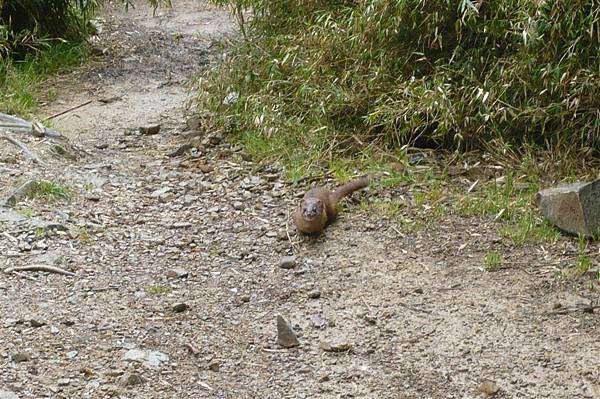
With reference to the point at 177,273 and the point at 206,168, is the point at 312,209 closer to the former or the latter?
the point at 177,273

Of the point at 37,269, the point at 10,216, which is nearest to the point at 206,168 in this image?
the point at 10,216

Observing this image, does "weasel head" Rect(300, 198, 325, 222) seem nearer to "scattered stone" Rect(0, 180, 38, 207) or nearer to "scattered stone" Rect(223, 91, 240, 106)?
"scattered stone" Rect(0, 180, 38, 207)

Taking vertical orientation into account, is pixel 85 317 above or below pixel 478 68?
below

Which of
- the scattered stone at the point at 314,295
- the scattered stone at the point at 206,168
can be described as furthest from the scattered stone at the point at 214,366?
the scattered stone at the point at 206,168

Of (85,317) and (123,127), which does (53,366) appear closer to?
(85,317)

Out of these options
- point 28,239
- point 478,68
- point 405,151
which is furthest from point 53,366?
point 478,68

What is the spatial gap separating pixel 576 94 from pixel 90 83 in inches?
151

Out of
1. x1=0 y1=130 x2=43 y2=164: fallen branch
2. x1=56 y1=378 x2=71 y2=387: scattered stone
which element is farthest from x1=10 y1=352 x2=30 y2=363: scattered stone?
x1=0 y1=130 x2=43 y2=164: fallen branch

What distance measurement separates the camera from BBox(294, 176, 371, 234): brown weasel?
175 inches

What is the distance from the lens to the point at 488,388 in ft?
11.1

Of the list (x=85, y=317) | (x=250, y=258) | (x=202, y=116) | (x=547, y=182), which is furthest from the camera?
(x=202, y=116)

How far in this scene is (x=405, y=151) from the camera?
5.26 meters

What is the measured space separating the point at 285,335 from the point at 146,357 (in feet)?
1.67

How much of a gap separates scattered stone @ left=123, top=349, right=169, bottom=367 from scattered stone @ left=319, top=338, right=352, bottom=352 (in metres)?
0.57
